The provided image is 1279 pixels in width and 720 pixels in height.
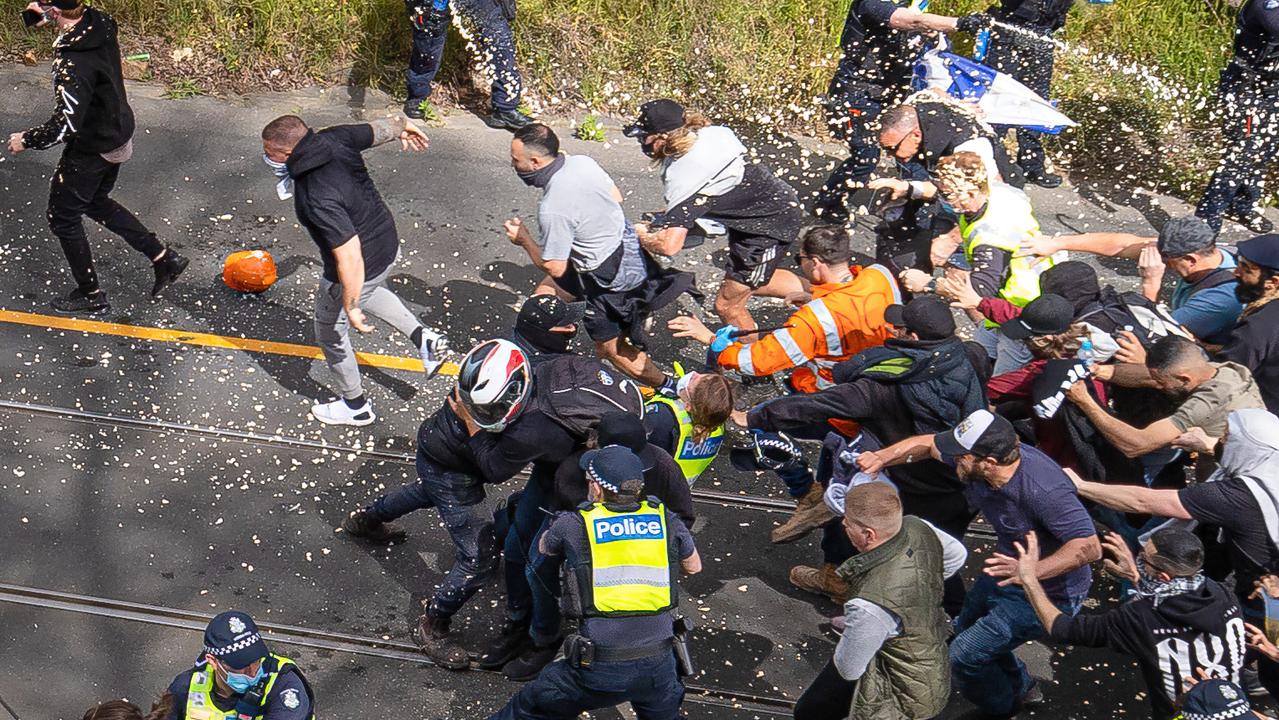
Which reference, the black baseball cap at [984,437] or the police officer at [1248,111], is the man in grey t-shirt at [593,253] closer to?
the black baseball cap at [984,437]

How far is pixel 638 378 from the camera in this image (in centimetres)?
807

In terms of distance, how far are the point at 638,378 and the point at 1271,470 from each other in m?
3.54

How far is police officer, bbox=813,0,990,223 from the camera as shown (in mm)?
9391

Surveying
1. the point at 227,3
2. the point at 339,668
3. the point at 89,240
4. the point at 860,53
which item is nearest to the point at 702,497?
the point at 339,668

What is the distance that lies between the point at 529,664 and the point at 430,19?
558 cm

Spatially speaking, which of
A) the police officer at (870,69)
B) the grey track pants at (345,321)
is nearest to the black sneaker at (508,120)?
the police officer at (870,69)

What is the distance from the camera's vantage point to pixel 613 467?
17.6ft

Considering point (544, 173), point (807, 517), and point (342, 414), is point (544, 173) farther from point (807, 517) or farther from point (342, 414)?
point (807, 517)

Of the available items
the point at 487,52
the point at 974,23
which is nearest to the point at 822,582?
the point at 974,23

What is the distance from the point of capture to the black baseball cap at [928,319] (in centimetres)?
604

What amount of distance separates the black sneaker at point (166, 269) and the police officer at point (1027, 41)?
5842mm

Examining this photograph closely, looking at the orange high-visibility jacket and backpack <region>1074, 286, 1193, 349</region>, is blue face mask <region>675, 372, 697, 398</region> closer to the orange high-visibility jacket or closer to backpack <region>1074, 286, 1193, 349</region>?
the orange high-visibility jacket

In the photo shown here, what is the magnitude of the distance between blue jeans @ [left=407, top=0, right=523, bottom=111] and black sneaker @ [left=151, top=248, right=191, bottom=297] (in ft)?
8.67

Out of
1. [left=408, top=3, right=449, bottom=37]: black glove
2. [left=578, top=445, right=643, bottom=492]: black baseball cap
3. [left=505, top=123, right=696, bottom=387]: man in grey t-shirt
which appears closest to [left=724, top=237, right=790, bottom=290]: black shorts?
[left=505, top=123, right=696, bottom=387]: man in grey t-shirt
